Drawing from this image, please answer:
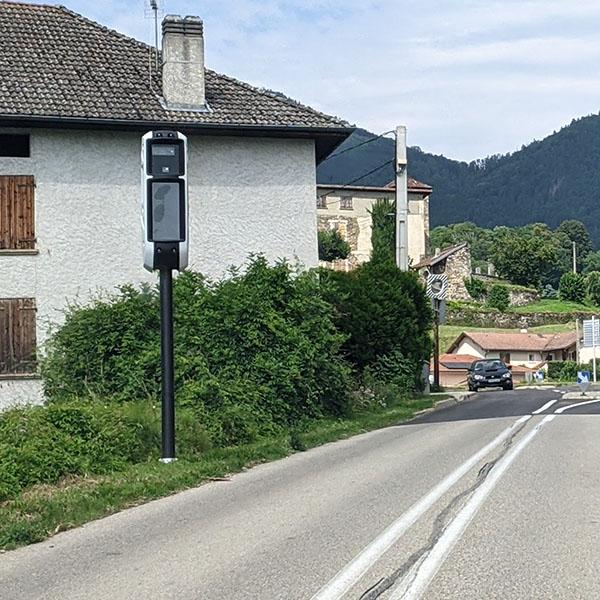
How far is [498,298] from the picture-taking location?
313ft

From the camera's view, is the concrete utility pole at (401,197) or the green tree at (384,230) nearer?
the concrete utility pole at (401,197)

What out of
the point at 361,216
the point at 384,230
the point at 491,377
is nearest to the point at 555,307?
the point at 361,216

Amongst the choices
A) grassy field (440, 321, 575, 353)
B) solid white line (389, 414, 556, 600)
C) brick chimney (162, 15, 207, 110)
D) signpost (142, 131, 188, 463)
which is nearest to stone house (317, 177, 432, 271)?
grassy field (440, 321, 575, 353)

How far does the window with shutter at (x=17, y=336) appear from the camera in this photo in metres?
22.8

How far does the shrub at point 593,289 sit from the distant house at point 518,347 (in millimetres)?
21323

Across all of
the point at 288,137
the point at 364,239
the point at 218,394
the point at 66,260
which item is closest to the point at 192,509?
the point at 218,394

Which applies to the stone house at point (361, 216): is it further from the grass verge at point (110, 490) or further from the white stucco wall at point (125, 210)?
the grass verge at point (110, 490)

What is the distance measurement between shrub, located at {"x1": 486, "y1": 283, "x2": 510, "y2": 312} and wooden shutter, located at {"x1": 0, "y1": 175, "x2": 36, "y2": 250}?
241 feet

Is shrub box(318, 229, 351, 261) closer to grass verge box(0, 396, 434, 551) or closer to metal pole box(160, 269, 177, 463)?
grass verge box(0, 396, 434, 551)

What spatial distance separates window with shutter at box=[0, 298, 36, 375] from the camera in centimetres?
2284

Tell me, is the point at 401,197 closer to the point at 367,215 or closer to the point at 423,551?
the point at 423,551

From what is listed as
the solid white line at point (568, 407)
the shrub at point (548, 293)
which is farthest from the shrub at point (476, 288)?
the solid white line at point (568, 407)

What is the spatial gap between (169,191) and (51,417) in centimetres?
334

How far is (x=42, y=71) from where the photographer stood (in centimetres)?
2448
